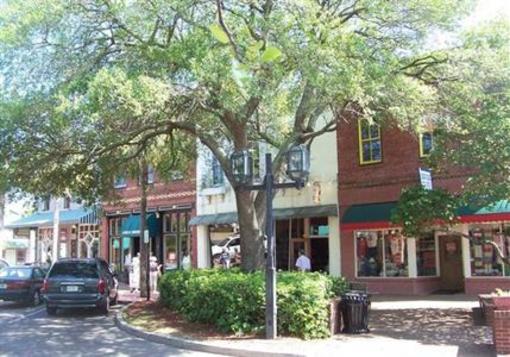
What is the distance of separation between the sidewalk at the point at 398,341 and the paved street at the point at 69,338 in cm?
82

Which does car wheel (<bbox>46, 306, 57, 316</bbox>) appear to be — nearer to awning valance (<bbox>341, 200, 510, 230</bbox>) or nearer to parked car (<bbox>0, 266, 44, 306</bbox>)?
parked car (<bbox>0, 266, 44, 306</bbox>)

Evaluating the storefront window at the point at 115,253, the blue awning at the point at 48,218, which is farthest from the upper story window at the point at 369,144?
the blue awning at the point at 48,218

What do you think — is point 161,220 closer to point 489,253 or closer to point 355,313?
point 489,253

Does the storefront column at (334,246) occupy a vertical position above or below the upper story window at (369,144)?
below

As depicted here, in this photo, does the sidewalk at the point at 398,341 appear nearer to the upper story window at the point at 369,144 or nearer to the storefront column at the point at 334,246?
the storefront column at the point at 334,246

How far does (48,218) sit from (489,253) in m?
30.6

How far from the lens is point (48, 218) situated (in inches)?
1687

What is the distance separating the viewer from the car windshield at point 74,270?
1880 cm

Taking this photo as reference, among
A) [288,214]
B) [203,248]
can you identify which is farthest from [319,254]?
[203,248]

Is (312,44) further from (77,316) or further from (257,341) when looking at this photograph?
(77,316)

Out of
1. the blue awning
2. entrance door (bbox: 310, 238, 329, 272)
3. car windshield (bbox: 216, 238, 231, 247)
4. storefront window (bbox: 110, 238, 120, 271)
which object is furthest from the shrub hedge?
the blue awning

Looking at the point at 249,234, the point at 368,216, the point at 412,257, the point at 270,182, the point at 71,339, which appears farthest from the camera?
the point at 368,216

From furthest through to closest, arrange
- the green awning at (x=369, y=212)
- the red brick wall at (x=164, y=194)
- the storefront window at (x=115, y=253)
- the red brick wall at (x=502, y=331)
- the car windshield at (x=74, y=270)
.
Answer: the storefront window at (x=115, y=253), the red brick wall at (x=164, y=194), the green awning at (x=369, y=212), the car windshield at (x=74, y=270), the red brick wall at (x=502, y=331)

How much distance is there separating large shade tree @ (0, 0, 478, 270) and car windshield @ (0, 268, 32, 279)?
294 inches
